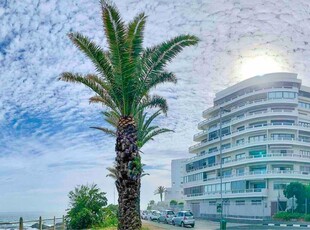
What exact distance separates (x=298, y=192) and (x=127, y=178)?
4518cm

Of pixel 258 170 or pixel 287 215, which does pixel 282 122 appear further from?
pixel 287 215

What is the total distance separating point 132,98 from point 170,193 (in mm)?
114597

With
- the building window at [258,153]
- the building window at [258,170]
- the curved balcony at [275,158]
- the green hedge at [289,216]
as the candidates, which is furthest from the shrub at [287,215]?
the building window at [258,153]

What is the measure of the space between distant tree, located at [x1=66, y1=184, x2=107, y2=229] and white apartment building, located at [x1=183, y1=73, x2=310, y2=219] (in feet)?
97.4

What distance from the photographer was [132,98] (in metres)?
18.3

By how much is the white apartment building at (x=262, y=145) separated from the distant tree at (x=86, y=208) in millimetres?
29677

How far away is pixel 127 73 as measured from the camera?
17359 millimetres

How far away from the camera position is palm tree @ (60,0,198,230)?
17016mm

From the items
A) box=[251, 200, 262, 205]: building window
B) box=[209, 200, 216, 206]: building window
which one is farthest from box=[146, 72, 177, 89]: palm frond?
box=[209, 200, 216, 206]: building window

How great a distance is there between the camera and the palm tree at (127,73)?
55.8ft

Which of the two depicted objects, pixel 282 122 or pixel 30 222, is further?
pixel 282 122

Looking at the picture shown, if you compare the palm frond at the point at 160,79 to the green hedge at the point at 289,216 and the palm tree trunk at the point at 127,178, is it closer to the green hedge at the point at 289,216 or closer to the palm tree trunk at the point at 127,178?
the palm tree trunk at the point at 127,178

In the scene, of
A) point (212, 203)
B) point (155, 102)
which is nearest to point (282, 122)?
point (212, 203)

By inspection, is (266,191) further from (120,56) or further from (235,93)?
(120,56)
